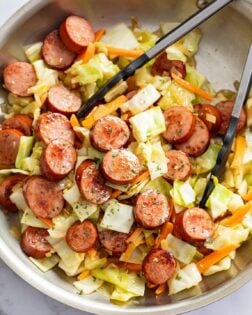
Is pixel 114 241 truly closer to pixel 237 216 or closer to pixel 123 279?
pixel 123 279

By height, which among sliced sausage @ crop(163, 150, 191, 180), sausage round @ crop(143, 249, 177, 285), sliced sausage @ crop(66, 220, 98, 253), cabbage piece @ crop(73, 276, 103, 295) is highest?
sliced sausage @ crop(163, 150, 191, 180)

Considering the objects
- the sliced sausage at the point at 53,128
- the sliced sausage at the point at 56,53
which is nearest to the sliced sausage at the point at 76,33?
the sliced sausage at the point at 56,53

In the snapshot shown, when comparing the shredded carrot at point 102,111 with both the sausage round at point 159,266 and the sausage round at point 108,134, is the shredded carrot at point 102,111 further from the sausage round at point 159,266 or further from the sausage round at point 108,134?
the sausage round at point 159,266

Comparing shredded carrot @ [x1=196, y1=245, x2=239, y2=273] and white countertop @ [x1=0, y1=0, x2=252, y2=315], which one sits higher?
shredded carrot @ [x1=196, y1=245, x2=239, y2=273]

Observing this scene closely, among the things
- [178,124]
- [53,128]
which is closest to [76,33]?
[53,128]

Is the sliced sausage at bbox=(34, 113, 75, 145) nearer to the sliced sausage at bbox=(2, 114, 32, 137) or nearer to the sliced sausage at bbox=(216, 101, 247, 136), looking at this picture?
the sliced sausage at bbox=(2, 114, 32, 137)

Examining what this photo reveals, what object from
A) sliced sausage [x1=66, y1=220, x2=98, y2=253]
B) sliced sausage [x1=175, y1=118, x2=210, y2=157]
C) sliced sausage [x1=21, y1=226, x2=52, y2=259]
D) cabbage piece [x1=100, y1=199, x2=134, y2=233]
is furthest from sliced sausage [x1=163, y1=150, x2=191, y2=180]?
sliced sausage [x1=21, y1=226, x2=52, y2=259]
